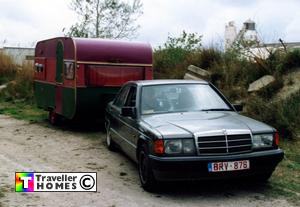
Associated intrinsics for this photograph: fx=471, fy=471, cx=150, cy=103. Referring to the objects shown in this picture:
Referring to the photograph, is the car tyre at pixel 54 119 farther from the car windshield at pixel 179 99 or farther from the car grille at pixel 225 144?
the car grille at pixel 225 144

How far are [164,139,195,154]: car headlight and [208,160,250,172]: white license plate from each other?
1.02 ft

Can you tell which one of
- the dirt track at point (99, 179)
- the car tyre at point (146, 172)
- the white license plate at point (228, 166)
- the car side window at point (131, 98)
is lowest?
the dirt track at point (99, 179)

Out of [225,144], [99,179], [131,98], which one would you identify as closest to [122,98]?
[131,98]

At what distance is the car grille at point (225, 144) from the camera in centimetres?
604

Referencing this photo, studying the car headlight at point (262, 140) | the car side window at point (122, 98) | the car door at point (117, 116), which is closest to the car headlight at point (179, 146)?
the car headlight at point (262, 140)

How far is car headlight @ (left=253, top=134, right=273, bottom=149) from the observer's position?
630cm

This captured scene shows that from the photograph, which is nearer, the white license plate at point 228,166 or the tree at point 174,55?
the white license plate at point 228,166

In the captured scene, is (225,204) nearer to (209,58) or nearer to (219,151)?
(219,151)

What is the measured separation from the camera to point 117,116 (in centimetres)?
877

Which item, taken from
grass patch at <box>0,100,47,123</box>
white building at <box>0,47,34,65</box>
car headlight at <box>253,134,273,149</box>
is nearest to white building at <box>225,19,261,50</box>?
grass patch at <box>0,100,47,123</box>

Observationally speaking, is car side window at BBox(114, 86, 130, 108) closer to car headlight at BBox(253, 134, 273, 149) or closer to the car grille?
the car grille

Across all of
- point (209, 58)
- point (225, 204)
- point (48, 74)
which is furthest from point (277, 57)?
point (225, 204)

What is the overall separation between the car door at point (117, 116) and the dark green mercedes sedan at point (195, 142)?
101 cm

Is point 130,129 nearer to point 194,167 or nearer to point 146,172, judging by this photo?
point 146,172
